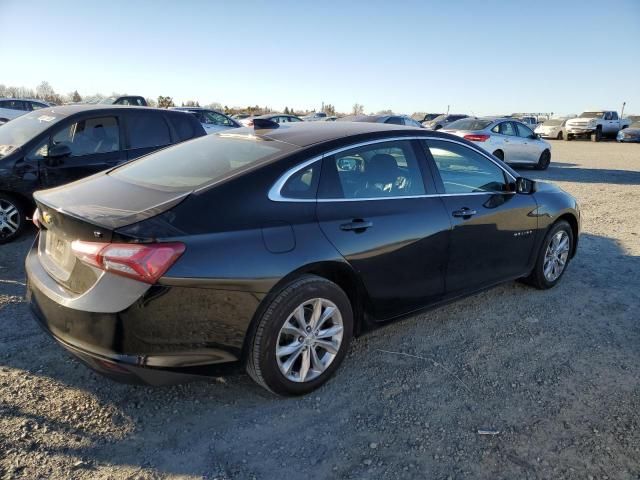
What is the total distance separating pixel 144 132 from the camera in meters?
6.74

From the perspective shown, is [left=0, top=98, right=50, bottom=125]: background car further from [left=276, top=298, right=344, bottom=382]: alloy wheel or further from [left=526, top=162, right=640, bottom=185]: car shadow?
[left=276, top=298, right=344, bottom=382]: alloy wheel

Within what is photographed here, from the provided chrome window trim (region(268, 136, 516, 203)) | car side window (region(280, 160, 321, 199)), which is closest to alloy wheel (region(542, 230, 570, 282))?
chrome window trim (region(268, 136, 516, 203))

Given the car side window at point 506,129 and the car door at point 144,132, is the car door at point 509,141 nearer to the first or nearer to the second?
the car side window at point 506,129

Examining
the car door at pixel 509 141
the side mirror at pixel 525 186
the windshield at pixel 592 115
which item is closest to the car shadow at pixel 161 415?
the side mirror at pixel 525 186

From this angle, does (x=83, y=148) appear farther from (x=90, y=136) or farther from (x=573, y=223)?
(x=573, y=223)

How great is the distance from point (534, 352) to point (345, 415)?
1684 millimetres

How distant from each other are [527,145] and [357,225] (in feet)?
42.7

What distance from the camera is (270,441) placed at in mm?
2656

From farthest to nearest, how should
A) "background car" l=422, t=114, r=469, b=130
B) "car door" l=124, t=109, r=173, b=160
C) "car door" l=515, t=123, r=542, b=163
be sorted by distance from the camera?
"background car" l=422, t=114, r=469, b=130
"car door" l=515, t=123, r=542, b=163
"car door" l=124, t=109, r=173, b=160

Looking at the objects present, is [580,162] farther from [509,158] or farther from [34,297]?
[34,297]

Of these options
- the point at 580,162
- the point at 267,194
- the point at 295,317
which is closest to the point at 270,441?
the point at 295,317

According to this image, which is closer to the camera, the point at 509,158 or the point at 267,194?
the point at 267,194

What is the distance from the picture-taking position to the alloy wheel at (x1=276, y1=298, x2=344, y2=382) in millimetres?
2902

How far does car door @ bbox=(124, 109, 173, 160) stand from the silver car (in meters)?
8.89
